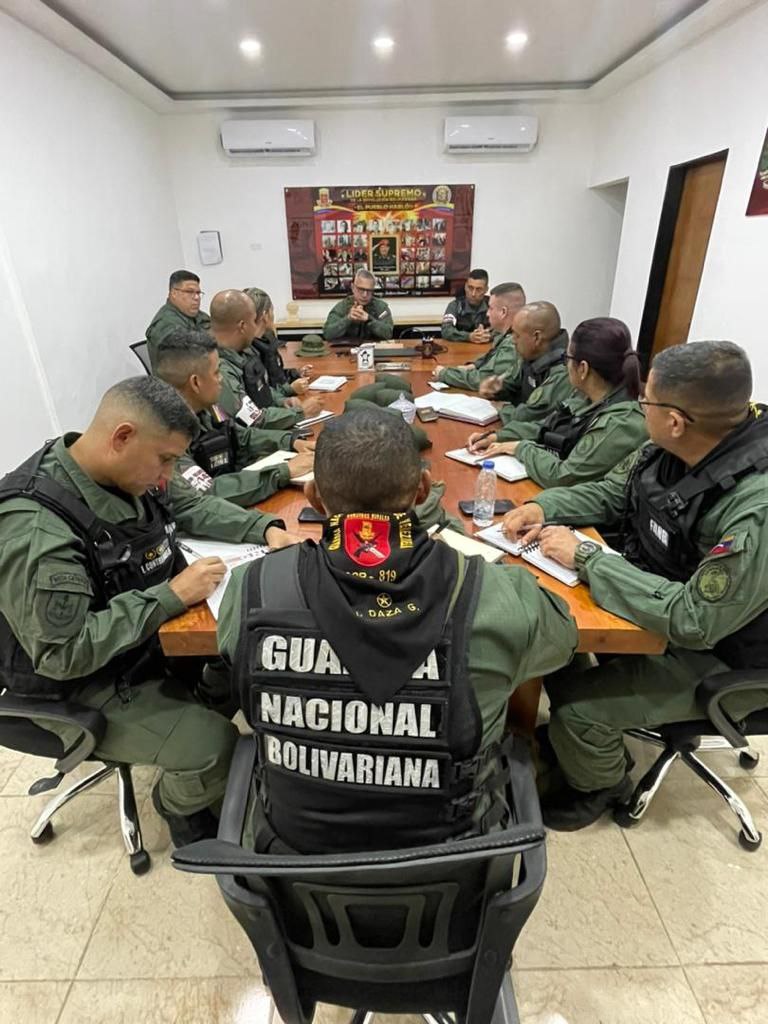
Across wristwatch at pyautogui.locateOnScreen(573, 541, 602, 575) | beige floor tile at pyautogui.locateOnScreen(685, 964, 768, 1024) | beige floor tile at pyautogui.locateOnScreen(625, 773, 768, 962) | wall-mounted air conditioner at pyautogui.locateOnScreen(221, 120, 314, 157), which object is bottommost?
beige floor tile at pyautogui.locateOnScreen(625, 773, 768, 962)

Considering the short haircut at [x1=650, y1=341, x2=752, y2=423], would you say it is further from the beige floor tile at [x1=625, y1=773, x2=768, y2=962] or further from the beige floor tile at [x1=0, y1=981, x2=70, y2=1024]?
the beige floor tile at [x1=0, y1=981, x2=70, y2=1024]

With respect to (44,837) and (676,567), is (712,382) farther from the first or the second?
(44,837)

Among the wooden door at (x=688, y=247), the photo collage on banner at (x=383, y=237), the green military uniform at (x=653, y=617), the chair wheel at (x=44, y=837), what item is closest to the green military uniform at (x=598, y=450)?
the green military uniform at (x=653, y=617)

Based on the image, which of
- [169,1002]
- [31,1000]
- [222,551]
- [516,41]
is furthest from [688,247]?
[31,1000]

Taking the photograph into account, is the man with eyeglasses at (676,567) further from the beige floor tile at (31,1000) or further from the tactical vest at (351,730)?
the beige floor tile at (31,1000)

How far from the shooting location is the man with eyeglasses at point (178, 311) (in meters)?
3.92

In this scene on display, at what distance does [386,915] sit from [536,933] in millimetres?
822

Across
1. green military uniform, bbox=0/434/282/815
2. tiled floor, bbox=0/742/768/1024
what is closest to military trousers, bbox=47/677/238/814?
green military uniform, bbox=0/434/282/815

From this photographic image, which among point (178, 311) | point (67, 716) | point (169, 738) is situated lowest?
point (169, 738)

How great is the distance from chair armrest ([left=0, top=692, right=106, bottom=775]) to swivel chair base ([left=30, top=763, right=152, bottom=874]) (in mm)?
223

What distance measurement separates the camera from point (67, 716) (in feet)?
3.80

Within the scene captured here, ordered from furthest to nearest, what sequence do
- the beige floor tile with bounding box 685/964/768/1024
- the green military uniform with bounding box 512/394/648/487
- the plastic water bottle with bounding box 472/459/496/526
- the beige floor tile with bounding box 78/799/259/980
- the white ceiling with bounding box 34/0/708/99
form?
the white ceiling with bounding box 34/0/708/99
the green military uniform with bounding box 512/394/648/487
the plastic water bottle with bounding box 472/459/496/526
the beige floor tile with bounding box 78/799/259/980
the beige floor tile with bounding box 685/964/768/1024

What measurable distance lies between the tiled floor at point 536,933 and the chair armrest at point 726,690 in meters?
0.47

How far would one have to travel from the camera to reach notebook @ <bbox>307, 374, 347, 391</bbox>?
3385mm
